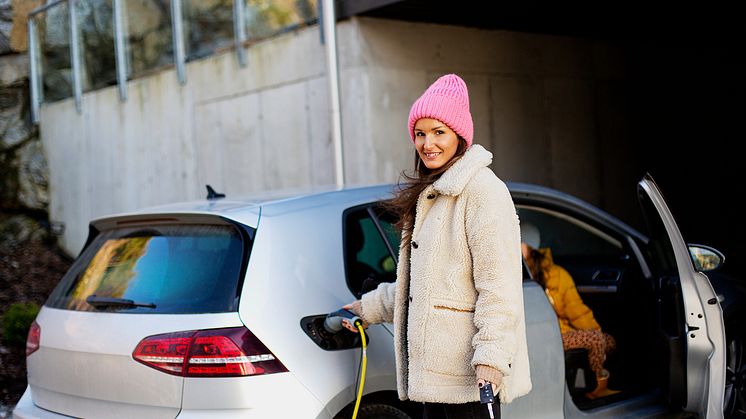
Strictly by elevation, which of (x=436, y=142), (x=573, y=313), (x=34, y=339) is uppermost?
(x=436, y=142)

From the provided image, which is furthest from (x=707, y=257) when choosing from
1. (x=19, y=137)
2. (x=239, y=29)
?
(x=19, y=137)

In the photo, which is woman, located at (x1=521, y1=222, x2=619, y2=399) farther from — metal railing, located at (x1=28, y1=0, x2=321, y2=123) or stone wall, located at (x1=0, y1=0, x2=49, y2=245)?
stone wall, located at (x1=0, y1=0, x2=49, y2=245)

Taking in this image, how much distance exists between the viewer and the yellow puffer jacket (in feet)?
16.6

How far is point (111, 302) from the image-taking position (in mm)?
3766

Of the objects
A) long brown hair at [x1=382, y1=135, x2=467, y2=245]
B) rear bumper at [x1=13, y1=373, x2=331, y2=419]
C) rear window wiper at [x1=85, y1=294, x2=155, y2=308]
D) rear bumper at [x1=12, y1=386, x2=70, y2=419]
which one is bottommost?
rear bumper at [x1=12, y1=386, x2=70, y2=419]

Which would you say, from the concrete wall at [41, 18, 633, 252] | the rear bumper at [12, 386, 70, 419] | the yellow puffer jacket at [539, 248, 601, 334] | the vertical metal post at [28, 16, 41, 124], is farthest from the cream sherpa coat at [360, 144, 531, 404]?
the vertical metal post at [28, 16, 41, 124]

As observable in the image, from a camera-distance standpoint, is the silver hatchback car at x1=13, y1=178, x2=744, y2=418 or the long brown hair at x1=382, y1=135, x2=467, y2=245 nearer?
the long brown hair at x1=382, y1=135, x2=467, y2=245

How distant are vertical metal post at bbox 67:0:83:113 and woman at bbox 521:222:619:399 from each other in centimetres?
918

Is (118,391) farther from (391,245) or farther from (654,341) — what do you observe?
(654,341)

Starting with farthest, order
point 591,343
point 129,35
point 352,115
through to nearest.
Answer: point 129,35 → point 352,115 → point 591,343

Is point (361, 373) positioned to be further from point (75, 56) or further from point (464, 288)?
point (75, 56)

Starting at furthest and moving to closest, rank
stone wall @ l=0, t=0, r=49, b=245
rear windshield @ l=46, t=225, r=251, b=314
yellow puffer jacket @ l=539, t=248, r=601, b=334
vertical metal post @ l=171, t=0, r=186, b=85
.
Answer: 1. stone wall @ l=0, t=0, r=49, b=245
2. vertical metal post @ l=171, t=0, r=186, b=85
3. yellow puffer jacket @ l=539, t=248, r=601, b=334
4. rear windshield @ l=46, t=225, r=251, b=314

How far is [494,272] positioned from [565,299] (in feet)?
7.33

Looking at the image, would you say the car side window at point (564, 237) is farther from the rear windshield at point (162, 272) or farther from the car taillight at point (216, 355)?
the car taillight at point (216, 355)
